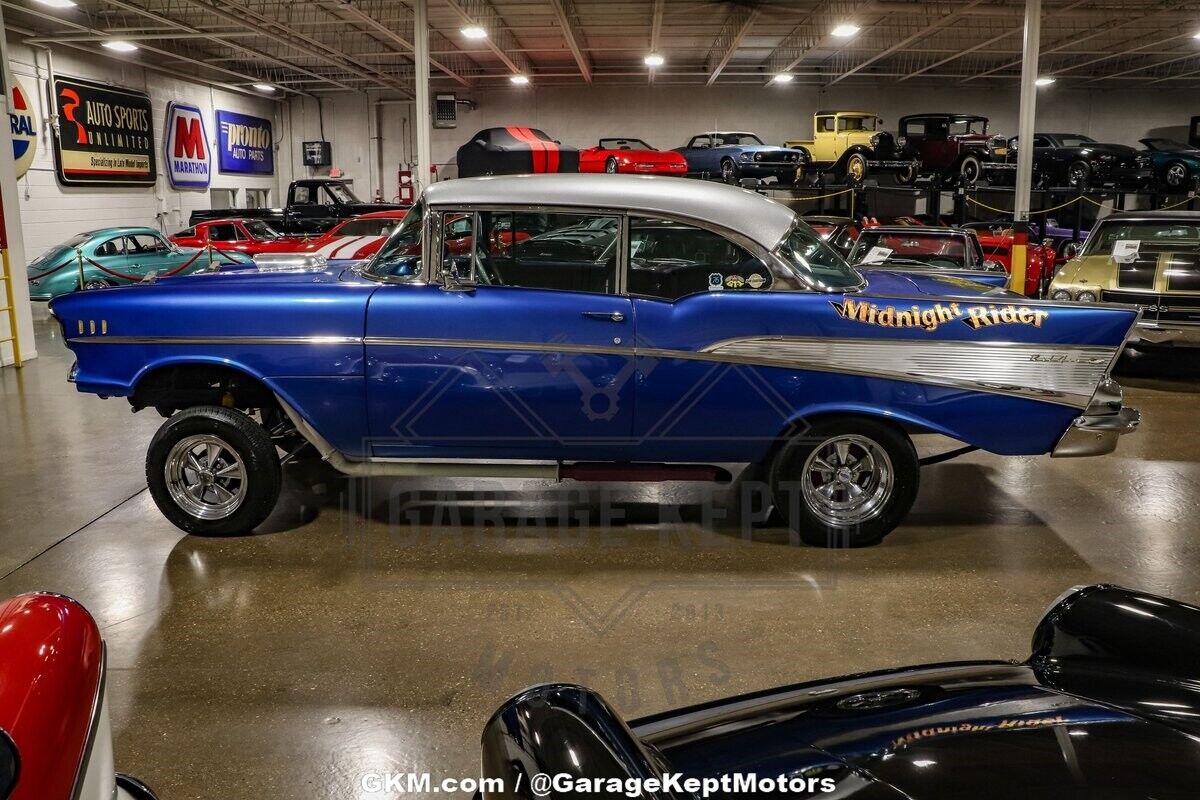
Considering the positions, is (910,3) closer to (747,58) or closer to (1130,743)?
(747,58)

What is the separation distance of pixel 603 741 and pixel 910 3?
61.9ft

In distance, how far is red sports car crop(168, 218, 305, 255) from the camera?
16.9 m

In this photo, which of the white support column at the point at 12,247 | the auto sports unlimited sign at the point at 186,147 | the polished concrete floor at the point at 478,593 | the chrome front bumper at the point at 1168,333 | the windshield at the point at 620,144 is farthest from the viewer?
the auto sports unlimited sign at the point at 186,147

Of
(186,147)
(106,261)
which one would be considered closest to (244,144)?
(186,147)

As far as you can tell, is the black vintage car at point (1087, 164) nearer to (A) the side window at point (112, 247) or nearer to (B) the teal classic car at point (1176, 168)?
(B) the teal classic car at point (1176, 168)

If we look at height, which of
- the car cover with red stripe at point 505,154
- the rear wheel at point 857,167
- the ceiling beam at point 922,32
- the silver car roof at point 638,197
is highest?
the ceiling beam at point 922,32

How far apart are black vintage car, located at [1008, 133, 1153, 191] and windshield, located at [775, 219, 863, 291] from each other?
54.2 ft

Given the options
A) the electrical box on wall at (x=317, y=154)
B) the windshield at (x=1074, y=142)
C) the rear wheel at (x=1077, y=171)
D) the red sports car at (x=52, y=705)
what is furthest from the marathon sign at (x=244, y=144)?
the red sports car at (x=52, y=705)

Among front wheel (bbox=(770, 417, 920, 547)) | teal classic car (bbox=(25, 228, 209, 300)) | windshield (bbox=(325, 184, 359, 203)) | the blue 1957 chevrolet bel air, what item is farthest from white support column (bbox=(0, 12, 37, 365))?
windshield (bbox=(325, 184, 359, 203))

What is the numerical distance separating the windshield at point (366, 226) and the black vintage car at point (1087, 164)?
508 inches

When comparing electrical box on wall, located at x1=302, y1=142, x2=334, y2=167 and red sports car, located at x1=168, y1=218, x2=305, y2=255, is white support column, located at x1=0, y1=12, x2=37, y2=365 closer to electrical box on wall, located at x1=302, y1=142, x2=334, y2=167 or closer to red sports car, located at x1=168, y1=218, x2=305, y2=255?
red sports car, located at x1=168, y1=218, x2=305, y2=255

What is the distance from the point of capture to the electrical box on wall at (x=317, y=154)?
29.0m

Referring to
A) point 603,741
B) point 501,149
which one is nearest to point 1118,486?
point 603,741

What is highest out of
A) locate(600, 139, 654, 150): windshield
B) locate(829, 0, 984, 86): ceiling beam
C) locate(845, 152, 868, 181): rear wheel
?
locate(829, 0, 984, 86): ceiling beam
